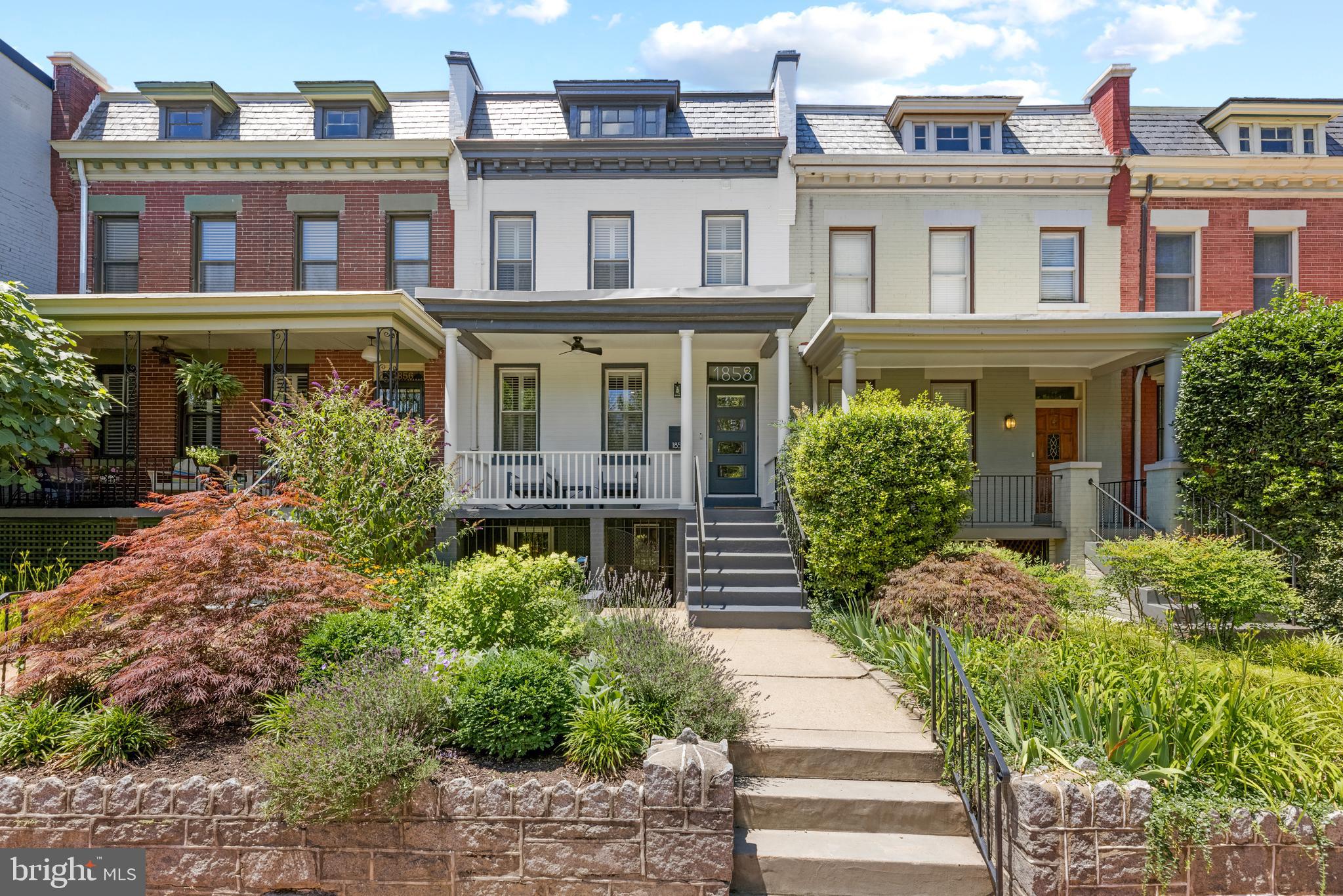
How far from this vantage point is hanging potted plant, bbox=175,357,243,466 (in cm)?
1245

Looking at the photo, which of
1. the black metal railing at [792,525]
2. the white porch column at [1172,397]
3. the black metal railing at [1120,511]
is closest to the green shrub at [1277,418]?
the white porch column at [1172,397]

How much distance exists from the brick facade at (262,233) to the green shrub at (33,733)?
980cm

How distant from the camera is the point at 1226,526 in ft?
33.2

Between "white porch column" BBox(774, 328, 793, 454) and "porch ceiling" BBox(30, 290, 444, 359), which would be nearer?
"porch ceiling" BBox(30, 290, 444, 359)

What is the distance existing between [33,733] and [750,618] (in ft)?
21.4

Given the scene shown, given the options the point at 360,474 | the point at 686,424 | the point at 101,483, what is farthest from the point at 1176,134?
the point at 101,483

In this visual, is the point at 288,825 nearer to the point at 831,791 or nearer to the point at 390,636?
the point at 390,636

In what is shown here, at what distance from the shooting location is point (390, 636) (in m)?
6.02

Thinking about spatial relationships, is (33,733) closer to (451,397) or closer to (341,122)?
(451,397)

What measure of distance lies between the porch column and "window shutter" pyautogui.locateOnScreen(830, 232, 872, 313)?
496 cm

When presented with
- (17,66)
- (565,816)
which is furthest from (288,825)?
(17,66)

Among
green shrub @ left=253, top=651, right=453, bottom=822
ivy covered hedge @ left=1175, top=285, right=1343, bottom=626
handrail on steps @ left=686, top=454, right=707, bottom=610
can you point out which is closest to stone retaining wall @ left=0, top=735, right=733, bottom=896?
green shrub @ left=253, top=651, right=453, bottom=822

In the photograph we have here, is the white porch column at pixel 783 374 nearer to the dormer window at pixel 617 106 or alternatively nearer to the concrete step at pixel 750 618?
the concrete step at pixel 750 618

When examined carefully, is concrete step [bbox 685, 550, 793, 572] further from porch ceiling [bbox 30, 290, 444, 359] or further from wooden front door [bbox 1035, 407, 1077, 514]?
wooden front door [bbox 1035, 407, 1077, 514]
